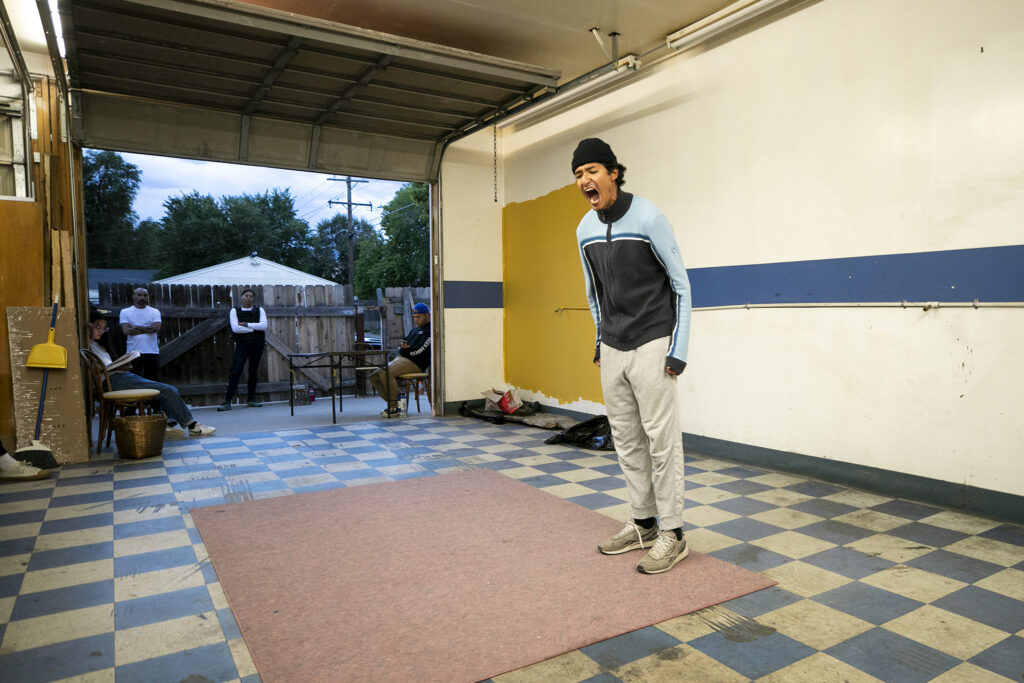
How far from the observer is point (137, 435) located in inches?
212

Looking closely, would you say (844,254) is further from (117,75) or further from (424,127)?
(117,75)

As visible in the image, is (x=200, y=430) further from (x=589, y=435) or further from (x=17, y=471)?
(x=589, y=435)

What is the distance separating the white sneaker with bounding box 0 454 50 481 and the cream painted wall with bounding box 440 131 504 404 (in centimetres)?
414

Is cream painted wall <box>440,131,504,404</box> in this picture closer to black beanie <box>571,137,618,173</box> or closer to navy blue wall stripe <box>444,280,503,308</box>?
navy blue wall stripe <box>444,280,503,308</box>

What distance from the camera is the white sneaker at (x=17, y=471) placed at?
4680 mm

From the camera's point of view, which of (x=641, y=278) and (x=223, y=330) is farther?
(x=223, y=330)

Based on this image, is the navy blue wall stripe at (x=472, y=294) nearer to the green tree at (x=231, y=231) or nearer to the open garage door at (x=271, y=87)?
the open garage door at (x=271, y=87)

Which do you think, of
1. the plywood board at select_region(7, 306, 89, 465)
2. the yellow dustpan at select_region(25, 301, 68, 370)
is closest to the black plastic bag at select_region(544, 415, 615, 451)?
the plywood board at select_region(7, 306, 89, 465)

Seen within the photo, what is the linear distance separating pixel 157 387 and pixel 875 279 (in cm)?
619

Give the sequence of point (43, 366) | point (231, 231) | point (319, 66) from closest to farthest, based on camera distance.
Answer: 1. point (43, 366)
2. point (319, 66)
3. point (231, 231)

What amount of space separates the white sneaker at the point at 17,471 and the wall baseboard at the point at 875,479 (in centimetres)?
512

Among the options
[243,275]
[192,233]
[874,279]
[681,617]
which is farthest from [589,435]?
[192,233]

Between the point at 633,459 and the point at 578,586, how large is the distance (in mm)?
651

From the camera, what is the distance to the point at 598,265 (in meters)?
3.14
